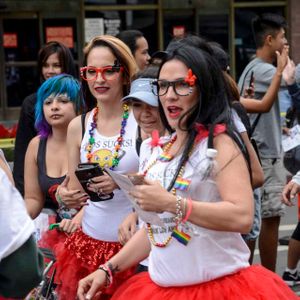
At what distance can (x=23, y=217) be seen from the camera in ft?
7.52

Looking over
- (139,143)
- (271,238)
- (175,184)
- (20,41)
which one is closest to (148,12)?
(20,41)

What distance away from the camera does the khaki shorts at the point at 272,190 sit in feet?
21.3

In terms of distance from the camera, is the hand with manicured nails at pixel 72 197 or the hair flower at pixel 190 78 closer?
the hair flower at pixel 190 78

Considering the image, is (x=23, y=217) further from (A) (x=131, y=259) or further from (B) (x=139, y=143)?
(B) (x=139, y=143)

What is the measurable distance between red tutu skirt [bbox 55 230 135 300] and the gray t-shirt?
263cm

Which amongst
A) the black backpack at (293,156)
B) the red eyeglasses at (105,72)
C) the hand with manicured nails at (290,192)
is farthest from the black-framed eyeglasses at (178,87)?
the black backpack at (293,156)

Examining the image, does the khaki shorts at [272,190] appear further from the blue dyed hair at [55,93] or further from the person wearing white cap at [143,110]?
the person wearing white cap at [143,110]

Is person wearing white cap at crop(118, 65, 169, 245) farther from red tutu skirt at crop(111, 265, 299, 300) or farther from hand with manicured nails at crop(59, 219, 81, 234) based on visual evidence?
red tutu skirt at crop(111, 265, 299, 300)

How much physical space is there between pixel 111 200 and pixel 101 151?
0.25 meters

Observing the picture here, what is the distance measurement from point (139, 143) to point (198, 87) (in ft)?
3.53

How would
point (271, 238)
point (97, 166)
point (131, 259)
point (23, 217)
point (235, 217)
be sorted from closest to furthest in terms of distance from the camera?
1. point (23, 217)
2. point (235, 217)
3. point (131, 259)
4. point (97, 166)
5. point (271, 238)

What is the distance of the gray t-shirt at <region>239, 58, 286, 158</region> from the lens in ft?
21.7

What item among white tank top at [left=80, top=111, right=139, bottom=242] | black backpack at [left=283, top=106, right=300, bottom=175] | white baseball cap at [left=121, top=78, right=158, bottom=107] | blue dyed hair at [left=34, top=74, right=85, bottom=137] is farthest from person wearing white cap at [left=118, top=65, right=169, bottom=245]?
black backpack at [left=283, top=106, right=300, bottom=175]

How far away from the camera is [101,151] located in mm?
4203
